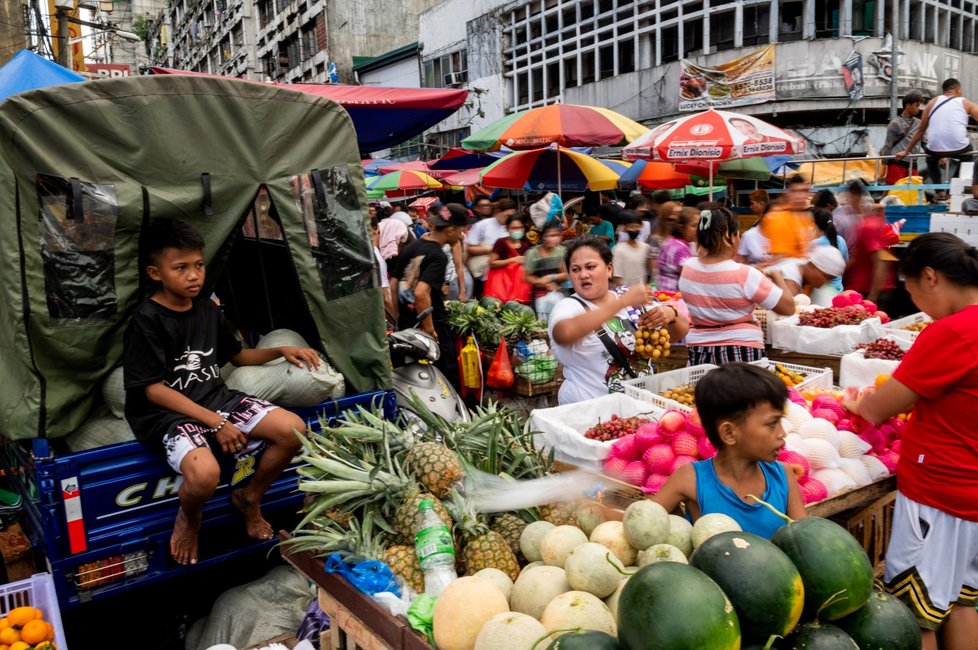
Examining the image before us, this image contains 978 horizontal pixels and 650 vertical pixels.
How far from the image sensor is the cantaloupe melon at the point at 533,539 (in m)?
2.59

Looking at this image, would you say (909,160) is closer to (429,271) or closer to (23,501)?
(429,271)

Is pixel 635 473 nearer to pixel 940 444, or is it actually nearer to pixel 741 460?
pixel 741 460

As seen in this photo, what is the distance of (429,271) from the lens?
7.10 meters

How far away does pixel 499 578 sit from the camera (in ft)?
7.75

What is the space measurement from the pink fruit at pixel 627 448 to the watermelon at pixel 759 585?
1.73 metres

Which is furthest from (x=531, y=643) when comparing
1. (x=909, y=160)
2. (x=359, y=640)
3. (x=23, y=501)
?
(x=909, y=160)

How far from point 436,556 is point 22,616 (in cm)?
204

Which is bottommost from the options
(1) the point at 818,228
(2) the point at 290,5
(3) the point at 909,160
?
(1) the point at 818,228

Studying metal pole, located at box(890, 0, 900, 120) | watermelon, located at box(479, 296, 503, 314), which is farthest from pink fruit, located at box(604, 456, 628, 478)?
metal pole, located at box(890, 0, 900, 120)

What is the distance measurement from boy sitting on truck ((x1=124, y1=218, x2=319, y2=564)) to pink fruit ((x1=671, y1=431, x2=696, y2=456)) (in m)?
1.94

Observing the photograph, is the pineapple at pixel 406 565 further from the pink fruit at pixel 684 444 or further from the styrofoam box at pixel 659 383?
the styrofoam box at pixel 659 383

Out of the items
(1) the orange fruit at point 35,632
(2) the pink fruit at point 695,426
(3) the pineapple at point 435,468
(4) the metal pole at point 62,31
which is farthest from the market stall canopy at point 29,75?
(4) the metal pole at point 62,31

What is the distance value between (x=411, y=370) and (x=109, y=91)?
3294 millimetres

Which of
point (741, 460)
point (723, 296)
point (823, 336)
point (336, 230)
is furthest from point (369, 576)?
point (823, 336)
